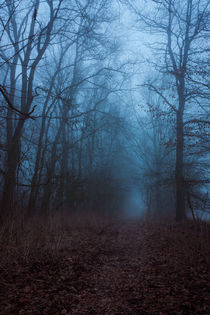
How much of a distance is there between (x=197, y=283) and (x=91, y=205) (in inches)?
493

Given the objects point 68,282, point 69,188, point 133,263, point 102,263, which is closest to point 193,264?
A: point 133,263

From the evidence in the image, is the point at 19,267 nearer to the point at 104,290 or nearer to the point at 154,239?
the point at 104,290

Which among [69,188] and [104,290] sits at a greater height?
[69,188]

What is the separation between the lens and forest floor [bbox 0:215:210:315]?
352cm

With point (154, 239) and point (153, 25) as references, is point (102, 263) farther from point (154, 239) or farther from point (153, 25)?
point (153, 25)

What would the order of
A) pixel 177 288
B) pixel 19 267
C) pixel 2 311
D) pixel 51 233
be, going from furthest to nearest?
1. pixel 51 233
2. pixel 19 267
3. pixel 177 288
4. pixel 2 311

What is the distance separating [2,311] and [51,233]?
161 inches

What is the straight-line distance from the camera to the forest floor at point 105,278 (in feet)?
11.6

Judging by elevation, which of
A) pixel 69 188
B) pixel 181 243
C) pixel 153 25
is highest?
pixel 153 25

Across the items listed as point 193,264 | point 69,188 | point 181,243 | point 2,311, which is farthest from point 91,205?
point 2,311

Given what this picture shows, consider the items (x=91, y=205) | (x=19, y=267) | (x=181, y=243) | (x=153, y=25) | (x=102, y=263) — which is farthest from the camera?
(x=91, y=205)

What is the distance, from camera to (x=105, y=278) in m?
4.71

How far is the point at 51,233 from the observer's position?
7.28m

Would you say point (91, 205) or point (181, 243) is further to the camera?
point (91, 205)
